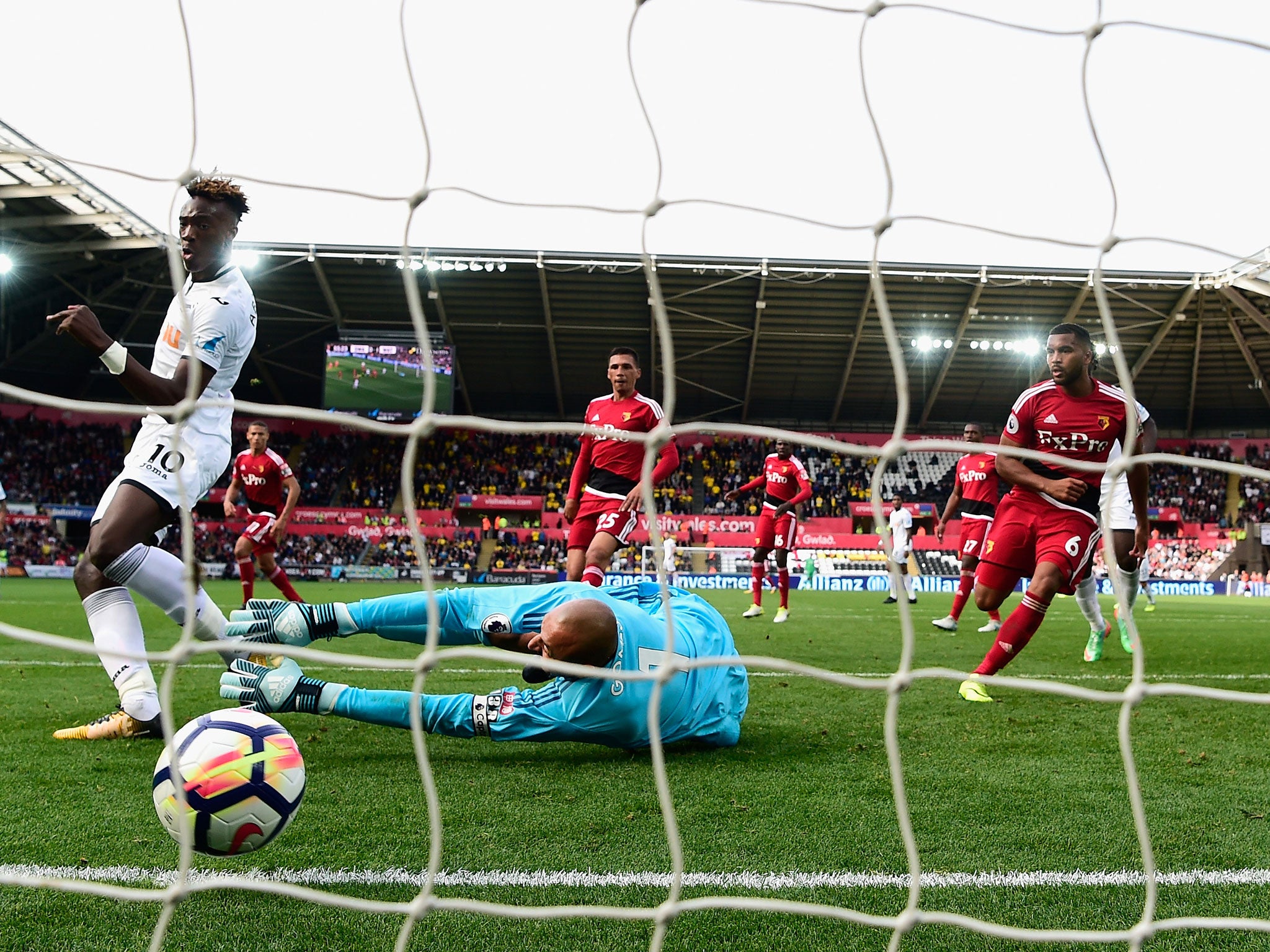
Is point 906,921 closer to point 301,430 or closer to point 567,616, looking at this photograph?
point 567,616

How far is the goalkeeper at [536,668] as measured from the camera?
3.26 metres

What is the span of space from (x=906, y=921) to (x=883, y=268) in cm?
2398

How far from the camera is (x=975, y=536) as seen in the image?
31.4 ft

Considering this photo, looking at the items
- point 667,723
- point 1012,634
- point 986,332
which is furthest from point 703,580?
point 667,723

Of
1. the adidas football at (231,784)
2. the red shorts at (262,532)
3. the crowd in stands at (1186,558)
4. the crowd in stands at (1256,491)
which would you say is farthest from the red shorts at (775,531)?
the crowd in stands at (1256,491)

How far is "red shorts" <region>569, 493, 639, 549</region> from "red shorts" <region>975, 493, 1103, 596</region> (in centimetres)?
253

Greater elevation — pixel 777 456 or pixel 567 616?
pixel 567 616

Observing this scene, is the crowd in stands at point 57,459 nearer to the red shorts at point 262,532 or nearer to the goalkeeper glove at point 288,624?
the red shorts at point 262,532

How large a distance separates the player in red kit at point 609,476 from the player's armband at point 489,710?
3.07 m

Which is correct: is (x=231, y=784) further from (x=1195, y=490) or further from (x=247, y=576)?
(x=1195, y=490)

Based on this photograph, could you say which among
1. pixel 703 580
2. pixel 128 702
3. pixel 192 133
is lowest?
pixel 703 580

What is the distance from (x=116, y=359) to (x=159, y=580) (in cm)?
124

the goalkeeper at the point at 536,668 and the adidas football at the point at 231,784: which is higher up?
the adidas football at the point at 231,784

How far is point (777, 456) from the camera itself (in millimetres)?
11477
